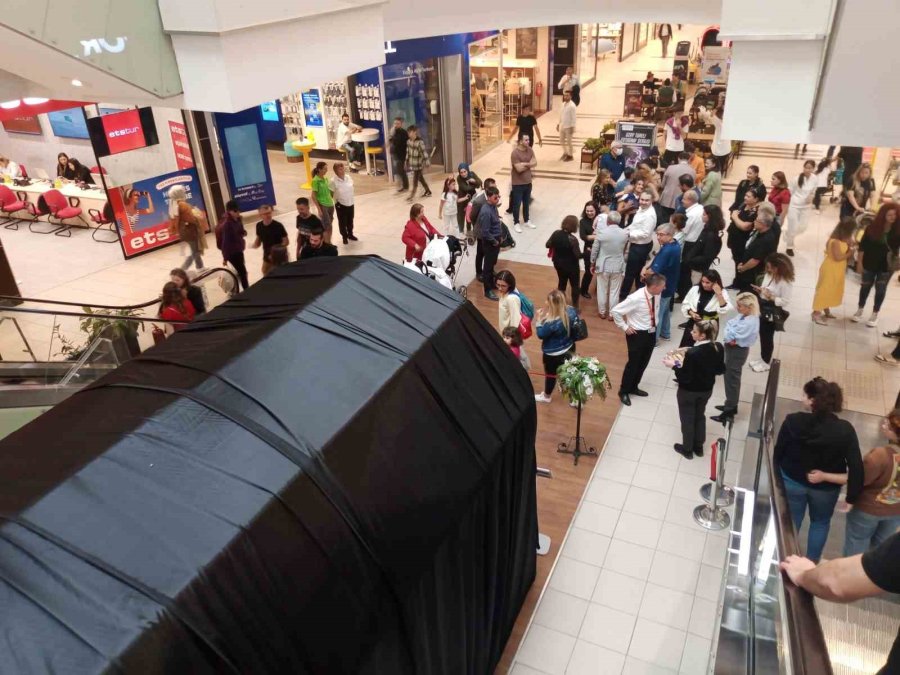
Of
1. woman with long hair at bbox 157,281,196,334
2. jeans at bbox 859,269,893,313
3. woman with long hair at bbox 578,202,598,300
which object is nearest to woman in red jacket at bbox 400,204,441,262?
woman with long hair at bbox 578,202,598,300

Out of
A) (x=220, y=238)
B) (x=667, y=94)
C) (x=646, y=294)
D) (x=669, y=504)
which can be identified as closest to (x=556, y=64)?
(x=667, y=94)

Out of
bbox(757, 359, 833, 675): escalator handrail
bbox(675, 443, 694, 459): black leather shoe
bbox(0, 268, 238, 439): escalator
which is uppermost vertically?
bbox(757, 359, 833, 675): escalator handrail

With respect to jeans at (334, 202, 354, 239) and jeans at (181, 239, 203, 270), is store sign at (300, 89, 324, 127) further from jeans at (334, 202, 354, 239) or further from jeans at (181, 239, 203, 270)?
jeans at (181, 239, 203, 270)

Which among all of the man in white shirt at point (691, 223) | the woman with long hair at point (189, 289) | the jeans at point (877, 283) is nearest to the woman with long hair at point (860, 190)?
the jeans at point (877, 283)

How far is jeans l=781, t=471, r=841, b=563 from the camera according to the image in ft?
15.6

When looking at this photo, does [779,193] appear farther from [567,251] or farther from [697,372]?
[697,372]

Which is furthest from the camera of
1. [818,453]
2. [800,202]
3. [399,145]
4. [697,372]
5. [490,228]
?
[399,145]

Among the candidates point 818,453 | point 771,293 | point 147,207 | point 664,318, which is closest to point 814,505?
point 818,453

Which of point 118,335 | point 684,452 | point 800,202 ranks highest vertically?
point 800,202

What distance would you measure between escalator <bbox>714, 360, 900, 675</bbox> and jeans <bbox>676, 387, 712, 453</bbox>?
84 centimetres

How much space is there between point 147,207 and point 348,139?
4962 millimetres

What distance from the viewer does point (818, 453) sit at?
4574mm

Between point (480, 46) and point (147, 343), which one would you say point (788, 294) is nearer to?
point (147, 343)

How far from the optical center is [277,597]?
9.06 ft
